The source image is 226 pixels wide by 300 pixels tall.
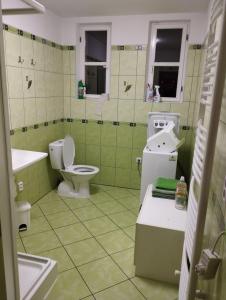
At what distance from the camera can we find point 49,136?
324 cm

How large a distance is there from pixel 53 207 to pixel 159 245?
1.58 m

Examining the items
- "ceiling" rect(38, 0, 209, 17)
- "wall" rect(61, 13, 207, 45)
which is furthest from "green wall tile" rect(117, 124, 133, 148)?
"ceiling" rect(38, 0, 209, 17)

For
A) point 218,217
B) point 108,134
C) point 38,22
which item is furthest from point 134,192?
point 218,217

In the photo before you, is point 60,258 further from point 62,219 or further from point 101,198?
point 101,198

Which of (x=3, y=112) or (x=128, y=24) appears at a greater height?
(x=128, y=24)

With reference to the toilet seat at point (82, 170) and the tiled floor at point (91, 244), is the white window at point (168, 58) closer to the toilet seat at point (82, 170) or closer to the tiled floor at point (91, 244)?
the toilet seat at point (82, 170)

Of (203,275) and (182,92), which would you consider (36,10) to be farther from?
(182,92)

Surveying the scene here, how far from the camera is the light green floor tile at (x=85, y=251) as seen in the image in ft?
6.76

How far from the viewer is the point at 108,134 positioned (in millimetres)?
3461

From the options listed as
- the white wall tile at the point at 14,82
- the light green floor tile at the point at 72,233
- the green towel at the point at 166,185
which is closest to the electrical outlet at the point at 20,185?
the light green floor tile at the point at 72,233

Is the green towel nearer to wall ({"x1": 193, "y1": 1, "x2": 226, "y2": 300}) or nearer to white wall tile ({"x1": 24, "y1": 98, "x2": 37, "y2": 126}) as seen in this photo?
wall ({"x1": 193, "y1": 1, "x2": 226, "y2": 300})

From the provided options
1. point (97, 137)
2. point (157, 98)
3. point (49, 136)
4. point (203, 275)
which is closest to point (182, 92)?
point (157, 98)

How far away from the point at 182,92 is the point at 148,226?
2013 millimetres

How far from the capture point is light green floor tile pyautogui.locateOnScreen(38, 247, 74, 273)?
6.42 ft
